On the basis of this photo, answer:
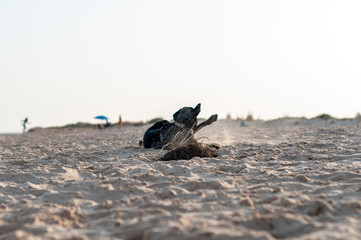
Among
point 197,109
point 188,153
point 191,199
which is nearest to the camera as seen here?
point 191,199

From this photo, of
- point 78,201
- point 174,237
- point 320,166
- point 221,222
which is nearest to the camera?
point 174,237

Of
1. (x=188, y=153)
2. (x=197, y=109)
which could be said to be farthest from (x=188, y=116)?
(x=188, y=153)

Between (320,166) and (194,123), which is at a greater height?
(194,123)

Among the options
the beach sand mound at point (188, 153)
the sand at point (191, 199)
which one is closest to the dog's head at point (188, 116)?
the beach sand mound at point (188, 153)

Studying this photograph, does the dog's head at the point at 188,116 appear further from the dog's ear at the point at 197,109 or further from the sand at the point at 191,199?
the sand at the point at 191,199

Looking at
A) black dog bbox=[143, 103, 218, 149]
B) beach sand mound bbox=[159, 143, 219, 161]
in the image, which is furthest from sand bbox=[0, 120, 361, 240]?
black dog bbox=[143, 103, 218, 149]

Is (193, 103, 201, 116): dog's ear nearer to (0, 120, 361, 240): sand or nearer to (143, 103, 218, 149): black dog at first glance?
(143, 103, 218, 149): black dog

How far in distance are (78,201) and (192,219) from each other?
1.44m

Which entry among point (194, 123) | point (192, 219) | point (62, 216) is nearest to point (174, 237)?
point (192, 219)

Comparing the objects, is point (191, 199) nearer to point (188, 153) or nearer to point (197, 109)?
point (188, 153)

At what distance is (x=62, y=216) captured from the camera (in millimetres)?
3338

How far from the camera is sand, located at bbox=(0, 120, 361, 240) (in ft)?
9.28

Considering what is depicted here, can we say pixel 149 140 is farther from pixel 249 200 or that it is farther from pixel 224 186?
pixel 249 200

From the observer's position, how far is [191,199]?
12.0 ft
